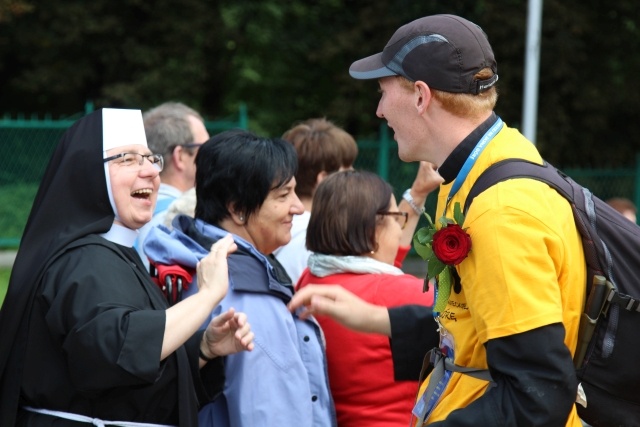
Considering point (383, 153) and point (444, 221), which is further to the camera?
point (383, 153)

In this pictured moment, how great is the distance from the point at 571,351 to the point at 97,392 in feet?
4.47

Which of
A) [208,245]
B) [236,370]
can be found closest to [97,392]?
[236,370]

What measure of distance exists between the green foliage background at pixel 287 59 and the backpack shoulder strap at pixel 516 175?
1514 centimetres

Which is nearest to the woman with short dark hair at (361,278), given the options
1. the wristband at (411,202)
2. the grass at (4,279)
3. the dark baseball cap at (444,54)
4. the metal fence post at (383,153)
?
the wristband at (411,202)

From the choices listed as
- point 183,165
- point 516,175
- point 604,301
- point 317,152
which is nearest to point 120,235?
point 516,175

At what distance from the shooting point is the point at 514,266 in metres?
2.17

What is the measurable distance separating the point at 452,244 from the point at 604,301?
384 mm

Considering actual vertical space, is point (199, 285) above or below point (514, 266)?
below

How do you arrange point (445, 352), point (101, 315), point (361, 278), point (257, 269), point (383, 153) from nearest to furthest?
1. point (445, 352)
2. point (101, 315)
3. point (257, 269)
4. point (361, 278)
5. point (383, 153)

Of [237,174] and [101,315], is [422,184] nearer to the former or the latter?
[237,174]

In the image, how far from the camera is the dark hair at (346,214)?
365 cm

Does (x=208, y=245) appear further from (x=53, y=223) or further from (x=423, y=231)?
(x=423, y=231)

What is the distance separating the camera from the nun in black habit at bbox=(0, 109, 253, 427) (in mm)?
2822

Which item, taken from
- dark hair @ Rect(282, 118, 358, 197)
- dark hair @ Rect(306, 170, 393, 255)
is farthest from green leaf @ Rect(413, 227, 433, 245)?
dark hair @ Rect(282, 118, 358, 197)
